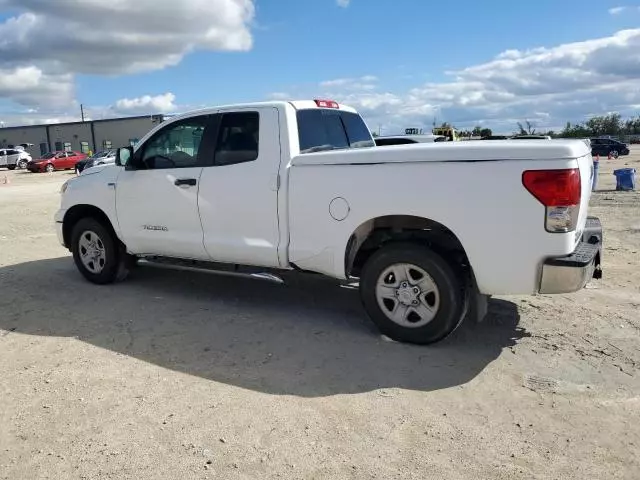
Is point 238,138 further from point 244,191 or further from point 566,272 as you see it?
point 566,272

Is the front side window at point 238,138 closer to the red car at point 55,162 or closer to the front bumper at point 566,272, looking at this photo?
the front bumper at point 566,272

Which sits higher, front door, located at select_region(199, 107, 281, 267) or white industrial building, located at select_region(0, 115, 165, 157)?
white industrial building, located at select_region(0, 115, 165, 157)

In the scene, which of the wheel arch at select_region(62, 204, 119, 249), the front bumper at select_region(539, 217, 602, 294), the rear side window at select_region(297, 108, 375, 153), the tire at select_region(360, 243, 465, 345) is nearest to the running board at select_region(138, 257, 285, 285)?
the wheel arch at select_region(62, 204, 119, 249)

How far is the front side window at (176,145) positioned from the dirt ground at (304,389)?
1.43 metres

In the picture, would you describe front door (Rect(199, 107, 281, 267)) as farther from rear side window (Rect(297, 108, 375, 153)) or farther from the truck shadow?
the truck shadow

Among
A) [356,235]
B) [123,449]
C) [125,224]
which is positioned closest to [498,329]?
[356,235]

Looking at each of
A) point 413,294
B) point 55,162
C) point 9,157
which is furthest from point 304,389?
point 9,157

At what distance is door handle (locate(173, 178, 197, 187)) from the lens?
5.39m

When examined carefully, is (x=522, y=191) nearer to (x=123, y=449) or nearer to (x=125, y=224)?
(x=123, y=449)

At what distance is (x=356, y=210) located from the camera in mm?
4422

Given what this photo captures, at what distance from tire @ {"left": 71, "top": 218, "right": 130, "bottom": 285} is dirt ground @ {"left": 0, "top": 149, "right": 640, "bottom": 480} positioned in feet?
1.43

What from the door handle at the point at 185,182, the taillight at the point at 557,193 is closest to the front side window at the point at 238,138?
the door handle at the point at 185,182

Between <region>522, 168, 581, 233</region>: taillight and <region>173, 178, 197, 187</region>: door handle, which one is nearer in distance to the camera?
<region>522, 168, 581, 233</region>: taillight

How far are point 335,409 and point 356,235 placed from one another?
1.53m
